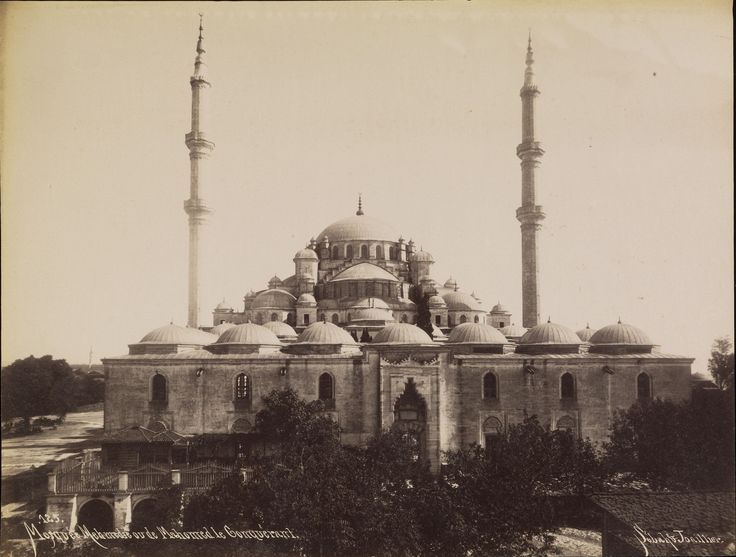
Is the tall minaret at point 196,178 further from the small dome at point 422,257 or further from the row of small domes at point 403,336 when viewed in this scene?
the small dome at point 422,257

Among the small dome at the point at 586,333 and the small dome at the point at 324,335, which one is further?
the small dome at the point at 586,333

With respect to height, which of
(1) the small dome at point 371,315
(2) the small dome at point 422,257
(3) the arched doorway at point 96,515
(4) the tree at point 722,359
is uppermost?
(2) the small dome at point 422,257

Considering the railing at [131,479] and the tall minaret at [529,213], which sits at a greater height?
the tall minaret at [529,213]

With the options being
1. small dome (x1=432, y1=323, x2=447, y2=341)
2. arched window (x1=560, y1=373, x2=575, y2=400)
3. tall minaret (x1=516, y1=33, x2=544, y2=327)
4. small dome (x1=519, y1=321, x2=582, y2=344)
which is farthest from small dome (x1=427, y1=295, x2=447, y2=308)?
arched window (x1=560, y1=373, x2=575, y2=400)

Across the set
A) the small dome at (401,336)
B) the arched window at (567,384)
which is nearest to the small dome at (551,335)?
the arched window at (567,384)

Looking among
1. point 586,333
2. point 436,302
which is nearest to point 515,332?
point 586,333
